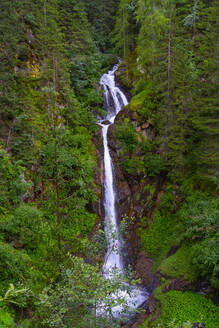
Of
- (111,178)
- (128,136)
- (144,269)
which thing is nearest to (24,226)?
(144,269)

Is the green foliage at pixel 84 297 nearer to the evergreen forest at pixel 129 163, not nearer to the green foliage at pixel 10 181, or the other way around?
the evergreen forest at pixel 129 163

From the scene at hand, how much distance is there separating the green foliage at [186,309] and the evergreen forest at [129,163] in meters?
0.04

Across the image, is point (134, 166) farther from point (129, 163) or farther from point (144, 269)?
point (144, 269)

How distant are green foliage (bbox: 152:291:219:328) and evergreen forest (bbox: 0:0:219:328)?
44 mm

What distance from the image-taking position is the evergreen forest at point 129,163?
9188 millimetres

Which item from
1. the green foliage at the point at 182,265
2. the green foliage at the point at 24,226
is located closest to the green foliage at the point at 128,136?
the green foliage at the point at 182,265

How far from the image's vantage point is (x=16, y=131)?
1291 centimetres

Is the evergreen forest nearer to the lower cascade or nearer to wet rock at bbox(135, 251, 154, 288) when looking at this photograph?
wet rock at bbox(135, 251, 154, 288)

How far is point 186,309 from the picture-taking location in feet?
30.3

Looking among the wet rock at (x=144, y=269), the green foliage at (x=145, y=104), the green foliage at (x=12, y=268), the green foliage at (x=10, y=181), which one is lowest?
the wet rock at (x=144, y=269)

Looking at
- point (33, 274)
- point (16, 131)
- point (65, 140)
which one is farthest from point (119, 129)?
point (33, 274)

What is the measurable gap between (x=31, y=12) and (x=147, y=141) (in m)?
14.5

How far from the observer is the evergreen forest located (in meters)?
9.19

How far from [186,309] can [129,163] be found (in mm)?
10060
